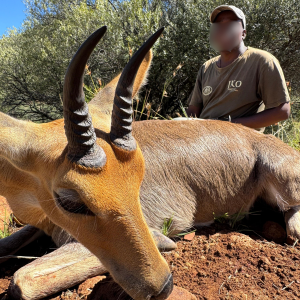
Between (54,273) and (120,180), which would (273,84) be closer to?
(120,180)

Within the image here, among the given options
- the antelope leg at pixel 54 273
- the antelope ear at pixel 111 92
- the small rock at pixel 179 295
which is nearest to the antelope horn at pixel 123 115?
the antelope ear at pixel 111 92

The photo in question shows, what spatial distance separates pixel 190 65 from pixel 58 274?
432 inches

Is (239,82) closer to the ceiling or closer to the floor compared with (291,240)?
closer to the ceiling

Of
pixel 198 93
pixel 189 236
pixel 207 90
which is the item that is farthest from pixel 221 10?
pixel 189 236

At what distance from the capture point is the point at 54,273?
2684mm

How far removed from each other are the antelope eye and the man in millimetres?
3059

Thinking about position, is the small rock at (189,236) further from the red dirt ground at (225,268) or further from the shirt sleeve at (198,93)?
the shirt sleeve at (198,93)

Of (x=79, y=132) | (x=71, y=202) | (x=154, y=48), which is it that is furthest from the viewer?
(x=154, y=48)

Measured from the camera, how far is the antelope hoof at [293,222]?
11.5 ft

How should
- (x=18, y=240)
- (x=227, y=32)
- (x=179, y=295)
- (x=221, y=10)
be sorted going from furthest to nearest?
(x=221, y=10)
(x=227, y=32)
(x=18, y=240)
(x=179, y=295)

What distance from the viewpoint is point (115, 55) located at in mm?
12250

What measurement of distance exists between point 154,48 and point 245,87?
26.3 ft

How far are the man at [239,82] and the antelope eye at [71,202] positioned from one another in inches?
120

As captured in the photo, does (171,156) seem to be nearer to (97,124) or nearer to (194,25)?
(97,124)
